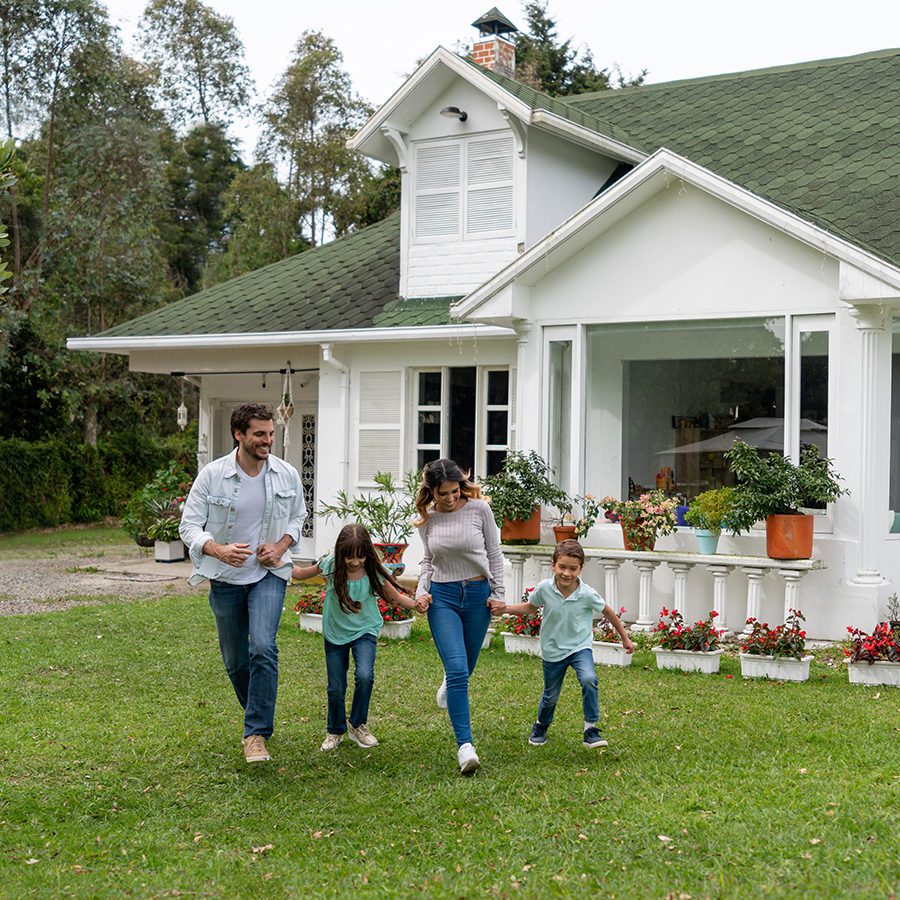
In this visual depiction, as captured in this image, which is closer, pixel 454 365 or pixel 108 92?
pixel 454 365

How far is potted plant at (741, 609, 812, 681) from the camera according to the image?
348 inches

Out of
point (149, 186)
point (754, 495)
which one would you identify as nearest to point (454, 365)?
point (754, 495)

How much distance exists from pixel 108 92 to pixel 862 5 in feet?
58.2

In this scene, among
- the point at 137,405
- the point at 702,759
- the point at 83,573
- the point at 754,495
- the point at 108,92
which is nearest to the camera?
the point at 702,759

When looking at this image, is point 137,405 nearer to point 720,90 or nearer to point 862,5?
point 720,90

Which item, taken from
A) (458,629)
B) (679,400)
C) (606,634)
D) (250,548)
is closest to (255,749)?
(250,548)

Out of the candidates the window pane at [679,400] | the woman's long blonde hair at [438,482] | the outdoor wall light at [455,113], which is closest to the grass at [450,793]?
the woman's long blonde hair at [438,482]

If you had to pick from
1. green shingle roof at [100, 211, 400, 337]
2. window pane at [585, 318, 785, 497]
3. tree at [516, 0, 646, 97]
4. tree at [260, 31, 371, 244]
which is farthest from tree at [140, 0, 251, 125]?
window pane at [585, 318, 785, 497]

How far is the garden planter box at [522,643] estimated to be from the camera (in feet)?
32.7

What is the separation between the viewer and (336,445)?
15.1 meters

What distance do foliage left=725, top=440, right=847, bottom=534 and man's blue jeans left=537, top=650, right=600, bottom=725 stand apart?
13.4ft

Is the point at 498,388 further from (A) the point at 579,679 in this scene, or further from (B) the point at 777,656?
(A) the point at 579,679

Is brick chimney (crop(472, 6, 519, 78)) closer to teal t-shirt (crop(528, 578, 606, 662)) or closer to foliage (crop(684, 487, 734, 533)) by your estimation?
foliage (crop(684, 487, 734, 533))

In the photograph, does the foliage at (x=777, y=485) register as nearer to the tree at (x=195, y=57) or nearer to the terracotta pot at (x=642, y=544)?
the terracotta pot at (x=642, y=544)
